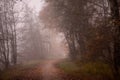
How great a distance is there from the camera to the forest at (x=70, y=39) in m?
8.91

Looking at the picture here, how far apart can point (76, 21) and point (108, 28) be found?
938cm

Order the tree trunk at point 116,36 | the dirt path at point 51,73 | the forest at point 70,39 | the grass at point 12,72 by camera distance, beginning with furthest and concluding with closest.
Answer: the grass at point 12,72 < the dirt path at point 51,73 < the forest at point 70,39 < the tree trunk at point 116,36

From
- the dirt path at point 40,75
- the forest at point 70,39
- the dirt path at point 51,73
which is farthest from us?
the dirt path at point 40,75

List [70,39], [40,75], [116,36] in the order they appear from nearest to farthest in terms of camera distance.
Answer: [116,36], [40,75], [70,39]

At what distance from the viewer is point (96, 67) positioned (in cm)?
1148

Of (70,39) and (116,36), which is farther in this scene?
(70,39)

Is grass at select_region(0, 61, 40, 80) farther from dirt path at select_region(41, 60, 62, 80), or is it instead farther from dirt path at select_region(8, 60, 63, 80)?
dirt path at select_region(41, 60, 62, 80)

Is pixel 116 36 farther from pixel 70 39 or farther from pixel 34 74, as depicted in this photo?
pixel 70 39

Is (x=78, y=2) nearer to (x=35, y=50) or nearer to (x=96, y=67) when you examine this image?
(x=96, y=67)

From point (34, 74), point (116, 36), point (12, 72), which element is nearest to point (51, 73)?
point (34, 74)

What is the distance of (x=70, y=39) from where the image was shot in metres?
23.7

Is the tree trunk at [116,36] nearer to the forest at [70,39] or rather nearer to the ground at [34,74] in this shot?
the forest at [70,39]

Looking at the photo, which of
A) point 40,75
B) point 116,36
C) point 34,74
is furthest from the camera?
point 34,74

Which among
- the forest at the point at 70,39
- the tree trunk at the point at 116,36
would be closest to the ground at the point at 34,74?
the forest at the point at 70,39
